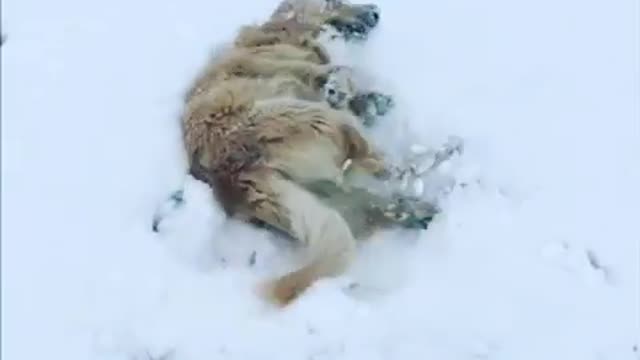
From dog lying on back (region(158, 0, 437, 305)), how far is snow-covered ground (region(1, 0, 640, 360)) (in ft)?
0.24

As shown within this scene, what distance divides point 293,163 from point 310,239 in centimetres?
26

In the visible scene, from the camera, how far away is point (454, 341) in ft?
13.1

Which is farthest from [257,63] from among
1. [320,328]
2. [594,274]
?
[594,274]

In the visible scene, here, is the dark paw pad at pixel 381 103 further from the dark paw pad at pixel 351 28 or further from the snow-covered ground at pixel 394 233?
the dark paw pad at pixel 351 28

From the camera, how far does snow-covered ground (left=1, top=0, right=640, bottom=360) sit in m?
4.03

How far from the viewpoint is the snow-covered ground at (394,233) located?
13.2 feet

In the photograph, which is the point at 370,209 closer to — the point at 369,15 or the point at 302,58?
the point at 302,58

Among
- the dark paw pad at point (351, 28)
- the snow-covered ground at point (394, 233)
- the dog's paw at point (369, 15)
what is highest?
the dog's paw at point (369, 15)

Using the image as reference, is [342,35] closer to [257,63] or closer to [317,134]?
[257,63]

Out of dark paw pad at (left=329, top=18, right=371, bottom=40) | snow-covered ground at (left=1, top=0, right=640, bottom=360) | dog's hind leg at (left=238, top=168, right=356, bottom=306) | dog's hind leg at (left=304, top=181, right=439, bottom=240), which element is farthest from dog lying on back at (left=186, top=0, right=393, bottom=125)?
dog's hind leg at (left=238, top=168, right=356, bottom=306)

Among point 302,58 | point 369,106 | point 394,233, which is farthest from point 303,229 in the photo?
point 302,58

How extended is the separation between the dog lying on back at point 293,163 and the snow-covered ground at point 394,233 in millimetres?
73

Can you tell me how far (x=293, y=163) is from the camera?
4219 millimetres

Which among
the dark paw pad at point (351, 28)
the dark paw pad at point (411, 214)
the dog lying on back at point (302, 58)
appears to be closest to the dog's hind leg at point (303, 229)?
the dark paw pad at point (411, 214)
